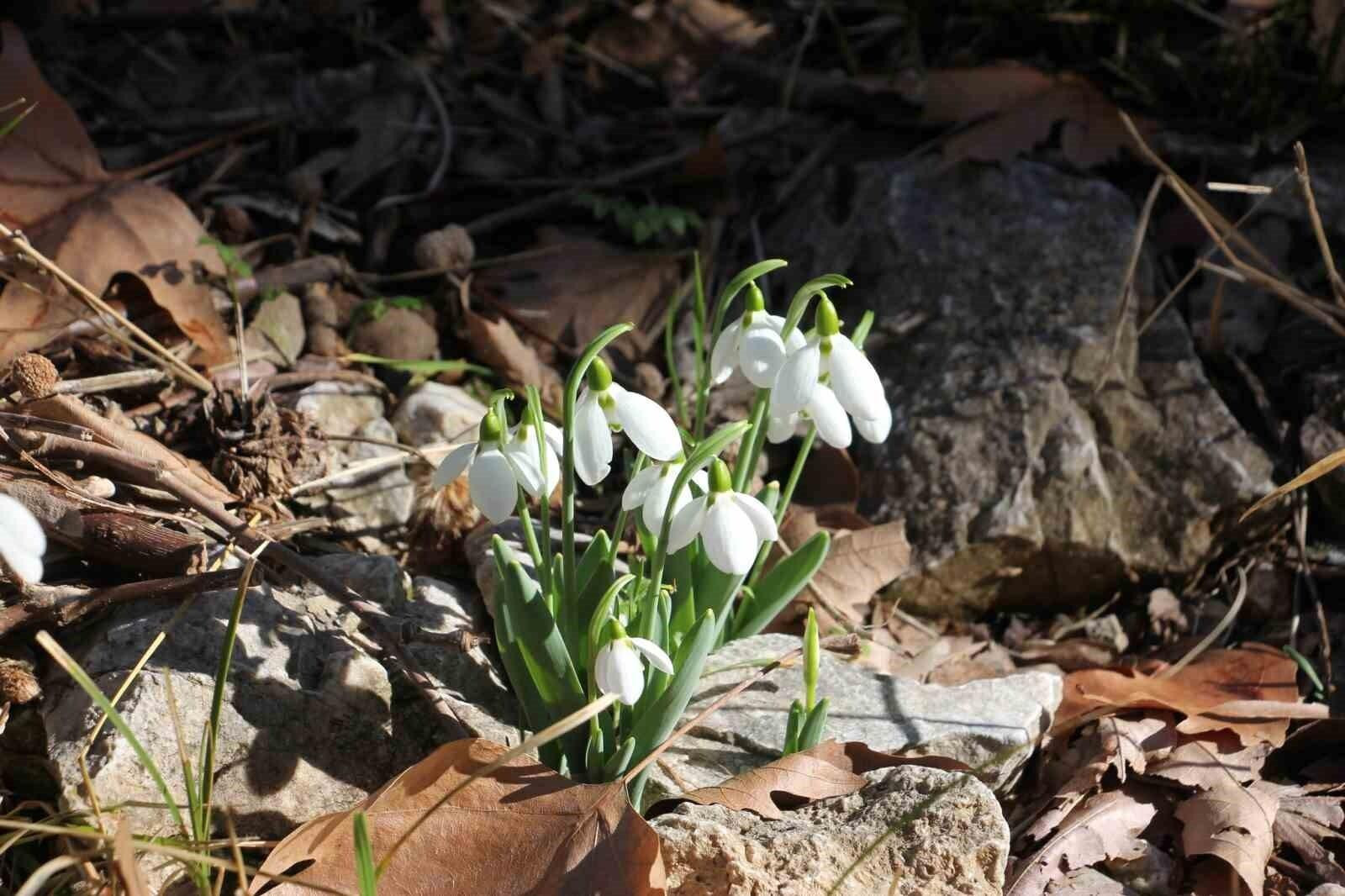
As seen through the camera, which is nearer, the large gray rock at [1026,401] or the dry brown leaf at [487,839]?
the dry brown leaf at [487,839]

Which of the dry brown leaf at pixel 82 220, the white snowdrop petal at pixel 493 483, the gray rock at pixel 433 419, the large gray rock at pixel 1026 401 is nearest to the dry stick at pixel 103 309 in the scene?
the dry brown leaf at pixel 82 220

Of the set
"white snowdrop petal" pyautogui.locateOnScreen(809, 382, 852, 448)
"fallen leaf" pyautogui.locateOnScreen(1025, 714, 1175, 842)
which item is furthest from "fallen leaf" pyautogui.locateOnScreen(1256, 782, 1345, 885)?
"white snowdrop petal" pyautogui.locateOnScreen(809, 382, 852, 448)

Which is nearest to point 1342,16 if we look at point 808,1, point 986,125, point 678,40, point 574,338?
point 986,125

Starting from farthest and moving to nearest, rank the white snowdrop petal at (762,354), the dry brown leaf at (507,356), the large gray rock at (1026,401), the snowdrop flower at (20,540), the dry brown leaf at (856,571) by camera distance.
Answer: the dry brown leaf at (507,356), the large gray rock at (1026,401), the dry brown leaf at (856,571), the white snowdrop petal at (762,354), the snowdrop flower at (20,540)

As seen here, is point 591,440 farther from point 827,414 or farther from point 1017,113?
point 1017,113

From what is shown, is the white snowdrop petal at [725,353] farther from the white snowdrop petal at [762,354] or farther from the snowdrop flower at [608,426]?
the snowdrop flower at [608,426]

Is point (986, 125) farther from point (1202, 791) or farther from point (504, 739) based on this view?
point (504, 739)

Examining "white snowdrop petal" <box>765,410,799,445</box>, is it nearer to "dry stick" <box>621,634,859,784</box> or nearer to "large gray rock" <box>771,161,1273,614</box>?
"dry stick" <box>621,634,859,784</box>
